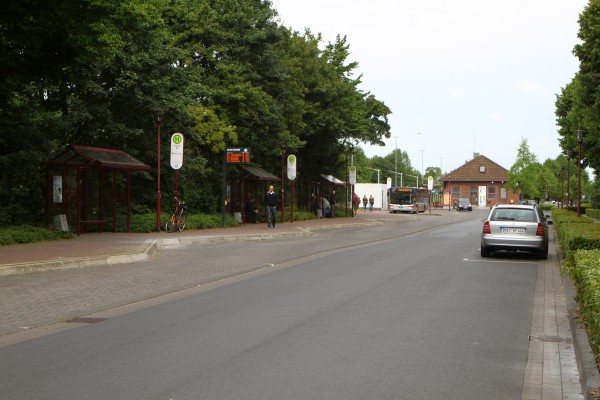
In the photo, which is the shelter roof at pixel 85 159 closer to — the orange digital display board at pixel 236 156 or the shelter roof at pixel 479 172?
the orange digital display board at pixel 236 156

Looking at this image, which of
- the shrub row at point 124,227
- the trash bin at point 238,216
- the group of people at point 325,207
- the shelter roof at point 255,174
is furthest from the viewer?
the group of people at point 325,207

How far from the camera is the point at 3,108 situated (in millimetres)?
19766

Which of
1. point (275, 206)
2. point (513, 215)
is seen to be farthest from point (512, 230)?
point (275, 206)

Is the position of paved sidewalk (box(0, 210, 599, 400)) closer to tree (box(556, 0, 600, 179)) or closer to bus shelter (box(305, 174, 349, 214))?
tree (box(556, 0, 600, 179))

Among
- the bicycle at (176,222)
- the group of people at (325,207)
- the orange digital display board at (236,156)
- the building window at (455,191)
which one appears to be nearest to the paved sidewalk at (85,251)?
the bicycle at (176,222)

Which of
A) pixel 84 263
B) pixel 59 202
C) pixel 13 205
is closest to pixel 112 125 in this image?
pixel 59 202

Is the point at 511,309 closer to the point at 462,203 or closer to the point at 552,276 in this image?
the point at 552,276

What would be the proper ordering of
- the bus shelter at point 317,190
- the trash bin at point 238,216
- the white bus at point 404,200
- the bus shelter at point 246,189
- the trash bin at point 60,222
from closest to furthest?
the trash bin at point 60,222
the trash bin at point 238,216
the bus shelter at point 246,189
the bus shelter at point 317,190
the white bus at point 404,200

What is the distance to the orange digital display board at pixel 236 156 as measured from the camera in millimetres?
31663

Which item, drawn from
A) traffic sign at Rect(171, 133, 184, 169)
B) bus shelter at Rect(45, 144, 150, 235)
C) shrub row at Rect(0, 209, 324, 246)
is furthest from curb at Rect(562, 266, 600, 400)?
traffic sign at Rect(171, 133, 184, 169)

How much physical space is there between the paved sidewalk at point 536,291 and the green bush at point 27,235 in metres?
0.40

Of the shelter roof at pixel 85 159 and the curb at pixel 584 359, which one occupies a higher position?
the shelter roof at pixel 85 159

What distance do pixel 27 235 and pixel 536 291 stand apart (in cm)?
1445

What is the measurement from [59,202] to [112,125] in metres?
3.76
